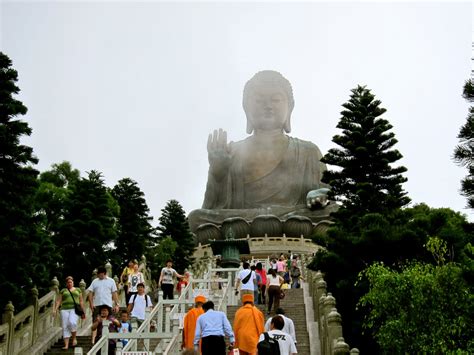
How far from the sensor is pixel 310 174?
111 feet

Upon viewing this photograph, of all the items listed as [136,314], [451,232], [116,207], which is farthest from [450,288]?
[116,207]

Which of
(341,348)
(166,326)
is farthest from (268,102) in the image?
(341,348)

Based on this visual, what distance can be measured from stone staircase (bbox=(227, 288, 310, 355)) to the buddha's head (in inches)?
799

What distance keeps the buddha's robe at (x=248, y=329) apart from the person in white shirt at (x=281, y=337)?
1.57 ft

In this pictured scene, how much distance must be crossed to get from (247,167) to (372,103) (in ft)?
50.9

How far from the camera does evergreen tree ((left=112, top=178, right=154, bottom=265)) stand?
2645 cm

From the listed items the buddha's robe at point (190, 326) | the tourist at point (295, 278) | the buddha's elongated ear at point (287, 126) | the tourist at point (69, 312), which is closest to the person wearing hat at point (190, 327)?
the buddha's robe at point (190, 326)

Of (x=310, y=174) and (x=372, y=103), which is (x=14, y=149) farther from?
(x=310, y=174)

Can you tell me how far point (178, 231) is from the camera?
106 feet

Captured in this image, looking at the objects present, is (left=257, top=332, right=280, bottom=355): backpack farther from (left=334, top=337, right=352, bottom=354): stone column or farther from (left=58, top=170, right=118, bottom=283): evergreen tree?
(left=58, top=170, right=118, bottom=283): evergreen tree

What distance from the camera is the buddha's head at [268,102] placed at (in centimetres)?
3447

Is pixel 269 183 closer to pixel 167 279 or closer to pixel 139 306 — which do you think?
pixel 167 279

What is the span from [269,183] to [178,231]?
485 cm

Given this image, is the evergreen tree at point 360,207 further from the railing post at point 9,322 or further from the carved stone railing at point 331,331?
the railing post at point 9,322
